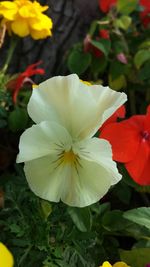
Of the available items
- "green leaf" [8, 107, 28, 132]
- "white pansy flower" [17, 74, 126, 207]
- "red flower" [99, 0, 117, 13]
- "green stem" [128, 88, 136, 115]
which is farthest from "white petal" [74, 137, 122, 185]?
"red flower" [99, 0, 117, 13]

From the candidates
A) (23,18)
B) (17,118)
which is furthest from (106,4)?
(17,118)

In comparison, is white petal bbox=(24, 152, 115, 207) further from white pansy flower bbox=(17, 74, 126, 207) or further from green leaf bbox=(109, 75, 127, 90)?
green leaf bbox=(109, 75, 127, 90)

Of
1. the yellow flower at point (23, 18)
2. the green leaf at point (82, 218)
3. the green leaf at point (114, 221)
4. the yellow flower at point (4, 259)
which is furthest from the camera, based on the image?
the yellow flower at point (23, 18)

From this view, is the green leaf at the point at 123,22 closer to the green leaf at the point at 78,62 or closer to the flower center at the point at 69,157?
the green leaf at the point at 78,62

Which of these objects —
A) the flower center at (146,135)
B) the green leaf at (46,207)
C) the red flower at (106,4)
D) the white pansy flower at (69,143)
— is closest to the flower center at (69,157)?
the white pansy flower at (69,143)

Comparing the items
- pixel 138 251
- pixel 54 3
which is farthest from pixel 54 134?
pixel 54 3

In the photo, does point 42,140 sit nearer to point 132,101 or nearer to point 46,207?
point 46,207
